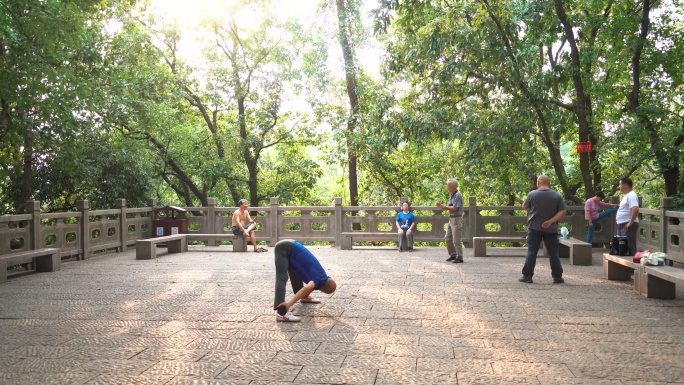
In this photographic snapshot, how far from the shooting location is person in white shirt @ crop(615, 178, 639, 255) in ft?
34.6

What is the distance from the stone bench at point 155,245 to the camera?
44.1 feet

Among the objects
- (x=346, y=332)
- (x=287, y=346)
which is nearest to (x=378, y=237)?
(x=346, y=332)

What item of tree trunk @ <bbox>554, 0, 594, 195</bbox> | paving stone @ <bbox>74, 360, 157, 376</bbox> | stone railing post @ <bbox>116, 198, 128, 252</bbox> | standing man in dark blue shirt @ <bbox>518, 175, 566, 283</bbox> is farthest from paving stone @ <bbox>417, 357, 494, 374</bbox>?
stone railing post @ <bbox>116, 198, 128, 252</bbox>

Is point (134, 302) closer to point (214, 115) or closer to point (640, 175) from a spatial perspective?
point (214, 115)

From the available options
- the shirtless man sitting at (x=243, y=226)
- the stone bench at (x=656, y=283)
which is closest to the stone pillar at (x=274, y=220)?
the shirtless man sitting at (x=243, y=226)

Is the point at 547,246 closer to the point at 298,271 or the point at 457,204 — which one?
the point at 457,204

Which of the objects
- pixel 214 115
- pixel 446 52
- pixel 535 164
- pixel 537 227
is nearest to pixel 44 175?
pixel 214 115

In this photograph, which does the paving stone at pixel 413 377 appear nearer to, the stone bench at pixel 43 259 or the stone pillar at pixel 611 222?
the stone bench at pixel 43 259

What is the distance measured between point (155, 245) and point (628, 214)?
10.3 meters

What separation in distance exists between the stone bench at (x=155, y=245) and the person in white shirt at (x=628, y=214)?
983cm

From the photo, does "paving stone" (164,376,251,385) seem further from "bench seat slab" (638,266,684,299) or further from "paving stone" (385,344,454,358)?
"bench seat slab" (638,266,684,299)

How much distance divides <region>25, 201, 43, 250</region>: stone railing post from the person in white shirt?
11283 millimetres

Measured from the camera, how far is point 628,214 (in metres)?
11.0

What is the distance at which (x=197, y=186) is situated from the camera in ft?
91.0
